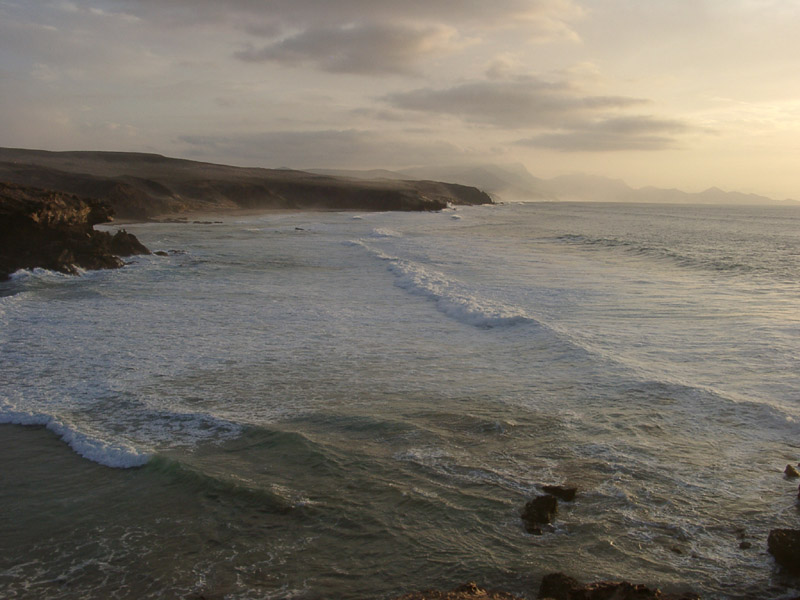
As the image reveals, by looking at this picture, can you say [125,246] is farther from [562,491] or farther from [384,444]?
[562,491]

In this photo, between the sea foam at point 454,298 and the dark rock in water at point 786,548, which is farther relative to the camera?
the sea foam at point 454,298

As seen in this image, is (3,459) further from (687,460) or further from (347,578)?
(687,460)

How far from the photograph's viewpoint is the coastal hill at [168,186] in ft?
183

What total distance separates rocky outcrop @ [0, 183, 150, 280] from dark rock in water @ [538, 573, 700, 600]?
20.4m

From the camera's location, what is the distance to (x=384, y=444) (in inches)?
276

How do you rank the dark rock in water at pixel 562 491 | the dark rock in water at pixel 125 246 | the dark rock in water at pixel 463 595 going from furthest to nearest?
the dark rock in water at pixel 125 246
the dark rock in water at pixel 562 491
the dark rock in water at pixel 463 595

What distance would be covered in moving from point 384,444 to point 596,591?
3.23 m

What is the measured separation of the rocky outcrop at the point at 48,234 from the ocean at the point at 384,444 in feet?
16.5

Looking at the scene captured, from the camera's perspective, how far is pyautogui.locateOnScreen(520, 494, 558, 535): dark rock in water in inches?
210

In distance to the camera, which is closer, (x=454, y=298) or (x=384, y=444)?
(x=384, y=444)

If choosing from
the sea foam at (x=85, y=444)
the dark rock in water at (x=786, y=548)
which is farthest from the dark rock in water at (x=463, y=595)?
the sea foam at (x=85, y=444)

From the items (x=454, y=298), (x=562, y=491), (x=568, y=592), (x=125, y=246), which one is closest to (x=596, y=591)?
(x=568, y=592)

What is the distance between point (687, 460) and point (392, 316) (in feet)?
29.0

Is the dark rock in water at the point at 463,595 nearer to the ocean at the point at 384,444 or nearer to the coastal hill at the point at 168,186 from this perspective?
the ocean at the point at 384,444
